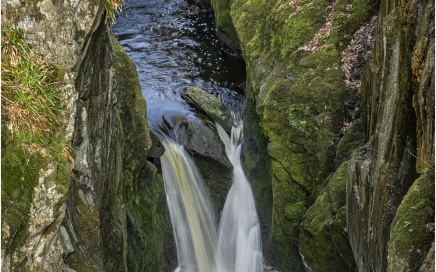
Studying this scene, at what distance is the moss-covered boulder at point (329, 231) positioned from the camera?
1216 centimetres

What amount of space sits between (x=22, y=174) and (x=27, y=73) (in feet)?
5.11

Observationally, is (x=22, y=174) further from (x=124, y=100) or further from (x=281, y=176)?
(x=281, y=176)

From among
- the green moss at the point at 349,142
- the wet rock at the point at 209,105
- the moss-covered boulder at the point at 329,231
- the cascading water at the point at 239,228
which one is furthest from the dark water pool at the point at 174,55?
the moss-covered boulder at the point at 329,231

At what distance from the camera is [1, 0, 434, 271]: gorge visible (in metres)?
8.21

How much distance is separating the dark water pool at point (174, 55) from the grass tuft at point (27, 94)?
900 centimetres

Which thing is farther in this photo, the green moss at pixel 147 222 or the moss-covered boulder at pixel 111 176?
the green moss at pixel 147 222

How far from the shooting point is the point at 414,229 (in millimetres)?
7812

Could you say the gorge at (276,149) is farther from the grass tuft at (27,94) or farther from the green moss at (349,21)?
the grass tuft at (27,94)

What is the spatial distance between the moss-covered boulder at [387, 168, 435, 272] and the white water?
319 inches

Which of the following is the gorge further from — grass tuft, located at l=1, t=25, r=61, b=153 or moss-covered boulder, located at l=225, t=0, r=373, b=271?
grass tuft, located at l=1, t=25, r=61, b=153

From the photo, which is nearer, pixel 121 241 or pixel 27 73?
pixel 27 73

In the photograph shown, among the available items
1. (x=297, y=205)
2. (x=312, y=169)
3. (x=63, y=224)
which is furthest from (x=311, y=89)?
(x=63, y=224)

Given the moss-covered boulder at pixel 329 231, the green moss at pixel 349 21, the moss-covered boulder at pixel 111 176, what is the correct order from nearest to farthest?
the moss-covered boulder at pixel 111 176 → the moss-covered boulder at pixel 329 231 → the green moss at pixel 349 21

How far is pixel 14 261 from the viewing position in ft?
26.1
